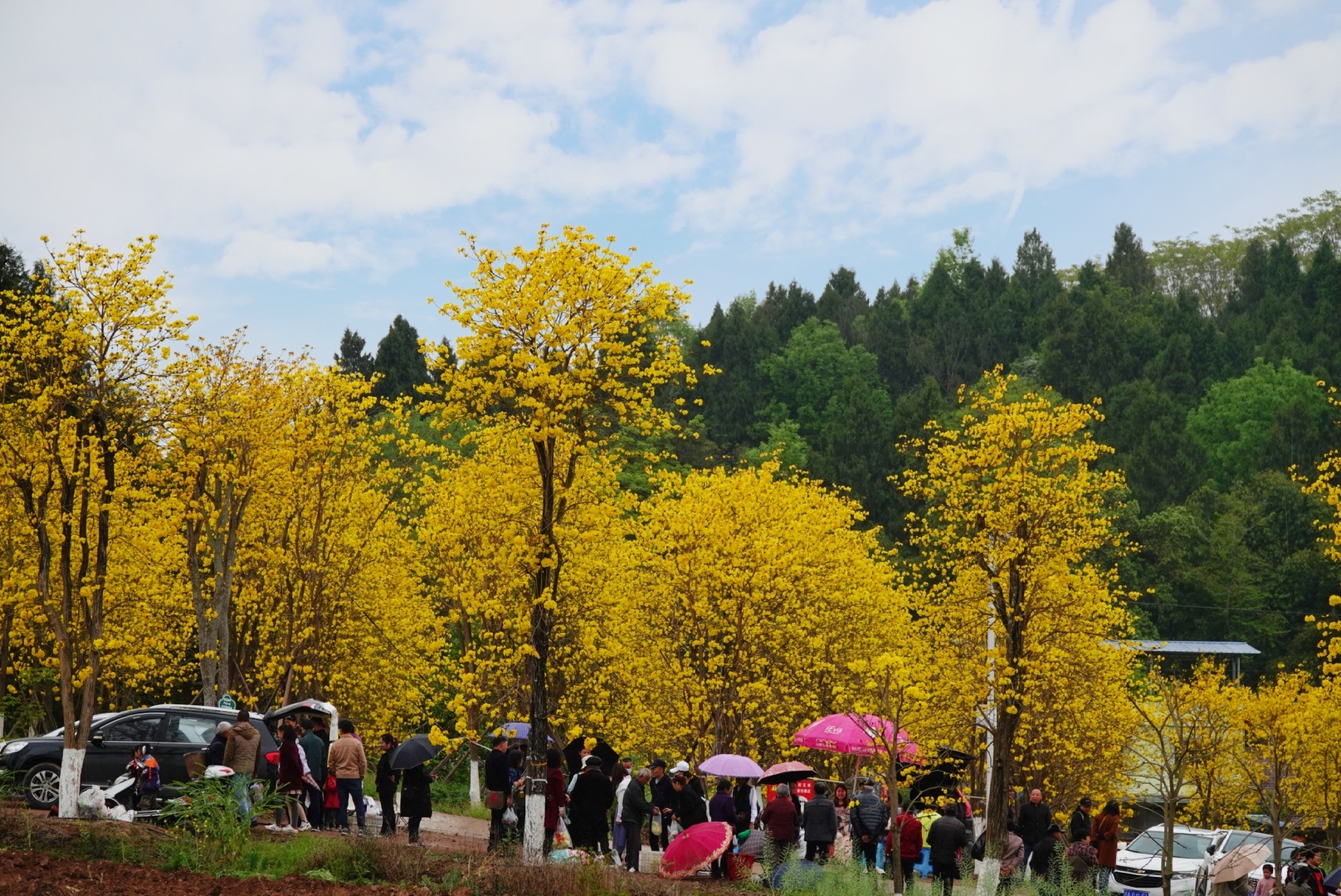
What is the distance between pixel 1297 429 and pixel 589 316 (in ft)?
213

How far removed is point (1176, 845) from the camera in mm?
23047

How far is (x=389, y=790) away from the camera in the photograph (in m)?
17.4

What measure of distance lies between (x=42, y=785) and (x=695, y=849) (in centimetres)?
896

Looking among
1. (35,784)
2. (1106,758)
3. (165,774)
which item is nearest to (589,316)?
(165,774)

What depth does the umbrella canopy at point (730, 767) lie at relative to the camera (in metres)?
19.2

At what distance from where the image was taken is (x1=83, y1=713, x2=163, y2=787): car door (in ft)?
59.2

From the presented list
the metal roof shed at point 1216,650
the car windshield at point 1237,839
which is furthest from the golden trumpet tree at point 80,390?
the metal roof shed at point 1216,650

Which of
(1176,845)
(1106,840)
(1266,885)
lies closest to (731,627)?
(1106,840)

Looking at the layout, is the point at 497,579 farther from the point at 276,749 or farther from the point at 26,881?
the point at 26,881

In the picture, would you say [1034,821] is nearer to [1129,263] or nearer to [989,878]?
[989,878]

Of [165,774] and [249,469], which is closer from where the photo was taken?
[165,774]

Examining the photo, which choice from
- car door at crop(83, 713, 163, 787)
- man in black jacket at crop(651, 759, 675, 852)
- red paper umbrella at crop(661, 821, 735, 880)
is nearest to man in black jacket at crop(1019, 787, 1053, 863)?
man in black jacket at crop(651, 759, 675, 852)

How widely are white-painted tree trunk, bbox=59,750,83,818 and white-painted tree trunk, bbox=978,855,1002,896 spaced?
10730 millimetres

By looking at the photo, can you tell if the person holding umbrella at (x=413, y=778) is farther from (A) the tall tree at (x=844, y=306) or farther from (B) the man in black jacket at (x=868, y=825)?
(A) the tall tree at (x=844, y=306)
